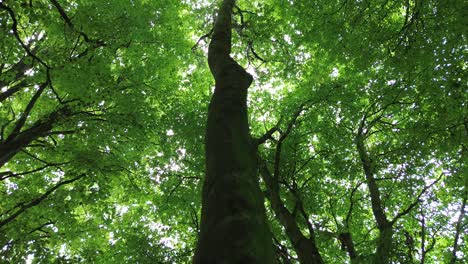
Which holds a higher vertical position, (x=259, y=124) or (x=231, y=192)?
(x=259, y=124)

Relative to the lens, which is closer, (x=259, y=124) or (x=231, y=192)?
(x=231, y=192)

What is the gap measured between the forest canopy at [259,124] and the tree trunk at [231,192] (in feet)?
6.13

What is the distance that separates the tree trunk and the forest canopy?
6.13 feet

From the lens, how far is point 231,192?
103 inches

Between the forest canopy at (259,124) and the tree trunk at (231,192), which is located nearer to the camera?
the tree trunk at (231,192)

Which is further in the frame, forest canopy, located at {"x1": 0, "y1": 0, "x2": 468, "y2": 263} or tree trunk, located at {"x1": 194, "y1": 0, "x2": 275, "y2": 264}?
forest canopy, located at {"x1": 0, "y1": 0, "x2": 468, "y2": 263}

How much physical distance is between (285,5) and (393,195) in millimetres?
8144

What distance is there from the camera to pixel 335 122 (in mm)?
10953

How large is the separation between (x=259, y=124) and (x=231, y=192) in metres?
11.1

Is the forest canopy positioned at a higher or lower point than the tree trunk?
higher

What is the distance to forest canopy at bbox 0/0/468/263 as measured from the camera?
695 cm

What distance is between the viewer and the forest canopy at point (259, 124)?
6949mm

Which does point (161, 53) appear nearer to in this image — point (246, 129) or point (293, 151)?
point (293, 151)

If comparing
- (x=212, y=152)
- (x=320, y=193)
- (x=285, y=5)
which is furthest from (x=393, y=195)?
(x=212, y=152)
